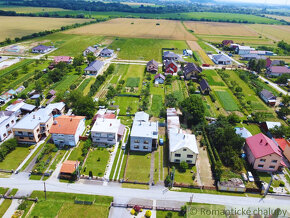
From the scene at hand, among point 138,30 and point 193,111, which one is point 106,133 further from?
point 138,30

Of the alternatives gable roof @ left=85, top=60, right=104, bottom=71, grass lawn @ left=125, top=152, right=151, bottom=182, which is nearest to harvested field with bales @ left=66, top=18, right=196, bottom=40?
gable roof @ left=85, top=60, right=104, bottom=71

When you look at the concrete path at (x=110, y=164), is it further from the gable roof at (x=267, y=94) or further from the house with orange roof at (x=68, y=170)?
the gable roof at (x=267, y=94)

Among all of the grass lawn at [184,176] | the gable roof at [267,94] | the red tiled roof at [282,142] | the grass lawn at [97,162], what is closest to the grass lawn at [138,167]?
the grass lawn at [97,162]

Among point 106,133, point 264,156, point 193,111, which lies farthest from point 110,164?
point 264,156

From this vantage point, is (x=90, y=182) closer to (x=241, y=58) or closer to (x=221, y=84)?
(x=221, y=84)

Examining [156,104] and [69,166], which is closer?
[69,166]

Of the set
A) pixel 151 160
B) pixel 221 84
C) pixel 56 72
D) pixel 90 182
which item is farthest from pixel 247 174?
pixel 56 72

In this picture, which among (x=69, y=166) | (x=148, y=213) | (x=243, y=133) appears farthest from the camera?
(x=243, y=133)
